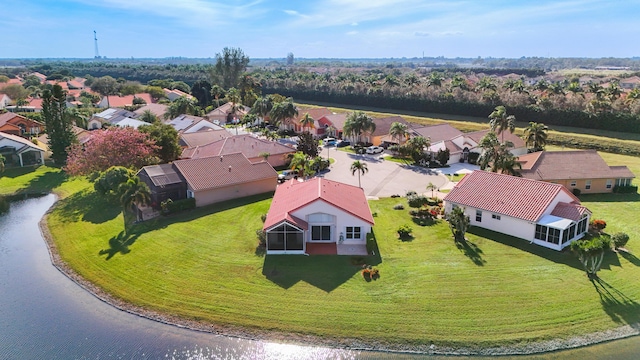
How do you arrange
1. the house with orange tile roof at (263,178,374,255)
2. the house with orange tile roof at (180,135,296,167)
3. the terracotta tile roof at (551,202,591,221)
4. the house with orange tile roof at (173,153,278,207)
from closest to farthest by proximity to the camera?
the house with orange tile roof at (263,178,374,255) < the terracotta tile roof at (551,202,591,221) < the house with orange tile roof at (173,153,278,207) < the house with orange tile roof at (180,135,296,167)

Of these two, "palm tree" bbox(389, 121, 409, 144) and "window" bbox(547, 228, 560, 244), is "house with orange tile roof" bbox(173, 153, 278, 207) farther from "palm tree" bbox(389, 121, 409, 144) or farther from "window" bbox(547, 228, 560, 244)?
"window" bbox(547, 228, 560, 244)

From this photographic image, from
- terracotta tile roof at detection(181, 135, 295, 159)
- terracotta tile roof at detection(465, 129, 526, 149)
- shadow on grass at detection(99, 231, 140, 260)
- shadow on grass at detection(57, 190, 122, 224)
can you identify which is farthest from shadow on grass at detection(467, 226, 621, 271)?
shadow on grass at detection(57, 190, 122, 224)

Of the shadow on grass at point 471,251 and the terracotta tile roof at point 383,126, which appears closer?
the shadow on grass at point 471,251

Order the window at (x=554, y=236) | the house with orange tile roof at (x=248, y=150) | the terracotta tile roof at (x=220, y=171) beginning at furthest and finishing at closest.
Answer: the house with orange tile roof at (x=248, y=150)
the terracotta tile roof at (x=220, y=171)
the window at (x=554, y=236)

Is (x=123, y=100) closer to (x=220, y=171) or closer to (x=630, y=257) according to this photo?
(x=220, y=171)

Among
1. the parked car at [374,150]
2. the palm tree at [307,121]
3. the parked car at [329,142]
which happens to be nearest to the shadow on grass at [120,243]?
the parked car at [374,150]

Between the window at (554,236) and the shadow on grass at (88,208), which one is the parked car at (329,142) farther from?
the window at (554,236)
